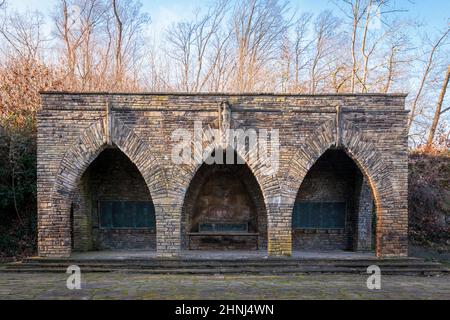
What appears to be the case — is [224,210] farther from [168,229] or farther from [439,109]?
[439,109]

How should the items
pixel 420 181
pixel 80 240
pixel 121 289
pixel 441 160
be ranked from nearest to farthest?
pixel 121 289 < pixel 80 240 < pixel 420 181 < pixel 441 160

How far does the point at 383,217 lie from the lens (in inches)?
466

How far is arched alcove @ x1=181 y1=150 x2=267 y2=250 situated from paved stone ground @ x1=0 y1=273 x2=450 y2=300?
3127 mm

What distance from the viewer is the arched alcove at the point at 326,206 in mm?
14281

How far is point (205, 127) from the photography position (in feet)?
38.4

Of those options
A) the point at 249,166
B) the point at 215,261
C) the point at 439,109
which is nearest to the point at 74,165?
the point at 215,261

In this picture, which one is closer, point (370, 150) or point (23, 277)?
point (23, 277)

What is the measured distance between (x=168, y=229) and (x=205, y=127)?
2.84 m

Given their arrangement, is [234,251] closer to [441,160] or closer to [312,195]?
[312,195]

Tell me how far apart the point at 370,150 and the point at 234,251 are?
5033 mm

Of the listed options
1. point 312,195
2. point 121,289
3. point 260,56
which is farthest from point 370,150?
point 260,56

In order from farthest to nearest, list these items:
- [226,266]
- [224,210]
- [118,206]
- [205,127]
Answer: [224,210], [118,206], [205,127], [226,266]

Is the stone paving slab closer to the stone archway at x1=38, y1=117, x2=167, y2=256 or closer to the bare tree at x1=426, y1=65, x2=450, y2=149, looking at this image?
the stone archway at x1=38, y1=117, x2=167, y2=256

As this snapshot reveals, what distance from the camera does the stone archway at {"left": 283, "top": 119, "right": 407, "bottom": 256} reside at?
11773 mm
